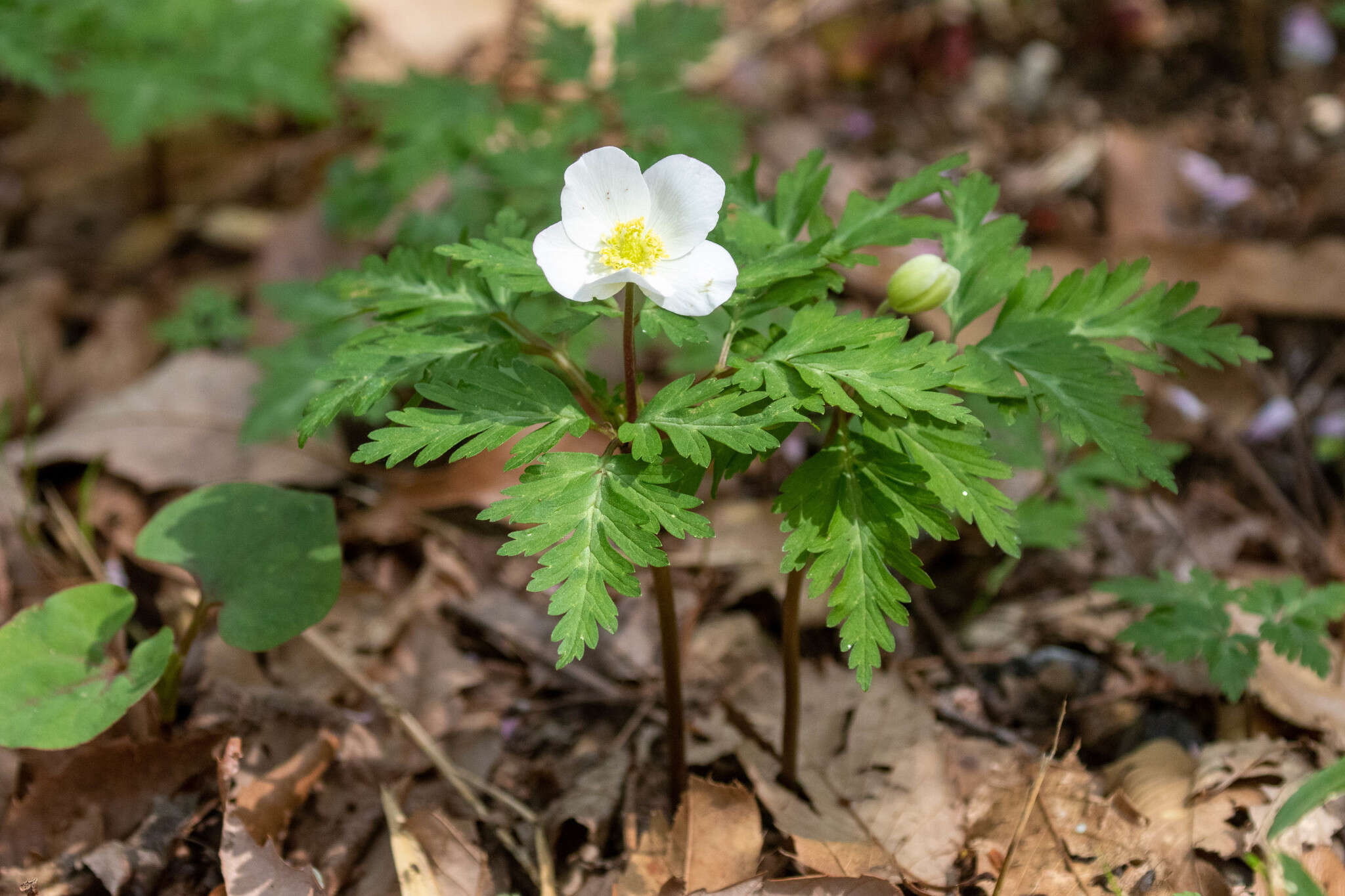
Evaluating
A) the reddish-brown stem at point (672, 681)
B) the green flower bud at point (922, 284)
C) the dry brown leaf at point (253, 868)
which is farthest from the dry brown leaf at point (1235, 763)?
the dry brown leaf at point (253, 868)

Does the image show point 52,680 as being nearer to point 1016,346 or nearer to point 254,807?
point 254,807

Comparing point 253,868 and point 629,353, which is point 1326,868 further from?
point 253,868

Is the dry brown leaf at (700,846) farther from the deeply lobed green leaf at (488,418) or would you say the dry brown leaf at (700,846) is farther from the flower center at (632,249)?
the flower center at (632,249)

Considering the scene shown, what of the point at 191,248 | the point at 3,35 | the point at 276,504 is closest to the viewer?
the point at 276,504

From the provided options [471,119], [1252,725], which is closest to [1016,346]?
[1252,725]

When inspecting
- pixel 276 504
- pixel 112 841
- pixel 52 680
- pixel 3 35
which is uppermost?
pixel 3 35

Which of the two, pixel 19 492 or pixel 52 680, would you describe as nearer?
pixel 52 680
